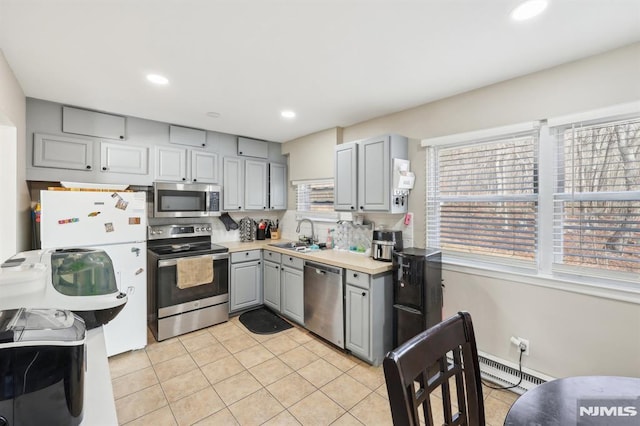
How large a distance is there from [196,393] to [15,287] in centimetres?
145

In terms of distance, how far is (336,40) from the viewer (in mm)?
1724

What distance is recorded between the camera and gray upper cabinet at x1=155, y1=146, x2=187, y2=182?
3.28m

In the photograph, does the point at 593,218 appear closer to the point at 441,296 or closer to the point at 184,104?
the point at 441,296

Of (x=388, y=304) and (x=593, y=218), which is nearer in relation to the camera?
(x=593, y=218)

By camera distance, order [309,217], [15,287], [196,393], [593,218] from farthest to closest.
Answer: [309,217] → [196,393] → [593,218] → [15,287]

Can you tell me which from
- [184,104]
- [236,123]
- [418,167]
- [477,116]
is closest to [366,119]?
[418,167]

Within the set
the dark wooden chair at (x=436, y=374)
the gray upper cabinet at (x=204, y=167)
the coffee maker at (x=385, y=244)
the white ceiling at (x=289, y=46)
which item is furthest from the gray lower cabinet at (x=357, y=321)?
the gray upper cabinet at (x=204, y=167)

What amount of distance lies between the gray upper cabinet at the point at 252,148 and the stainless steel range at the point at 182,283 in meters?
1.31

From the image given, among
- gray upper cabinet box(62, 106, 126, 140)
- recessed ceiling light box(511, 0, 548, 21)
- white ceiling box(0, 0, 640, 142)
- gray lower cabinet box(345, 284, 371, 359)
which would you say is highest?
white ceiling box(0, 0, 640, 142)

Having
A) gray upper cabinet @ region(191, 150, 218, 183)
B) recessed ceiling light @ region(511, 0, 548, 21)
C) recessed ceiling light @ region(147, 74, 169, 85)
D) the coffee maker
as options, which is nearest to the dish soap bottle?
the coffee maker

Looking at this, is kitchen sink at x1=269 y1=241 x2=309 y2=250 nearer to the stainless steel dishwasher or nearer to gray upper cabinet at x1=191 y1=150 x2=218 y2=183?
the stainless steel dishwasher

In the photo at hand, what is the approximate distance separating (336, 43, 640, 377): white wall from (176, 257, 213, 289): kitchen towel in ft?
8.20

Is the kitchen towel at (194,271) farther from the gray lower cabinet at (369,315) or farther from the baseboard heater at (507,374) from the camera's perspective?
the baseboard heater at (507,374)

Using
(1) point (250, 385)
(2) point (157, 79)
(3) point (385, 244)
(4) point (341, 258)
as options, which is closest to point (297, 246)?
(4) point (341, 258)
